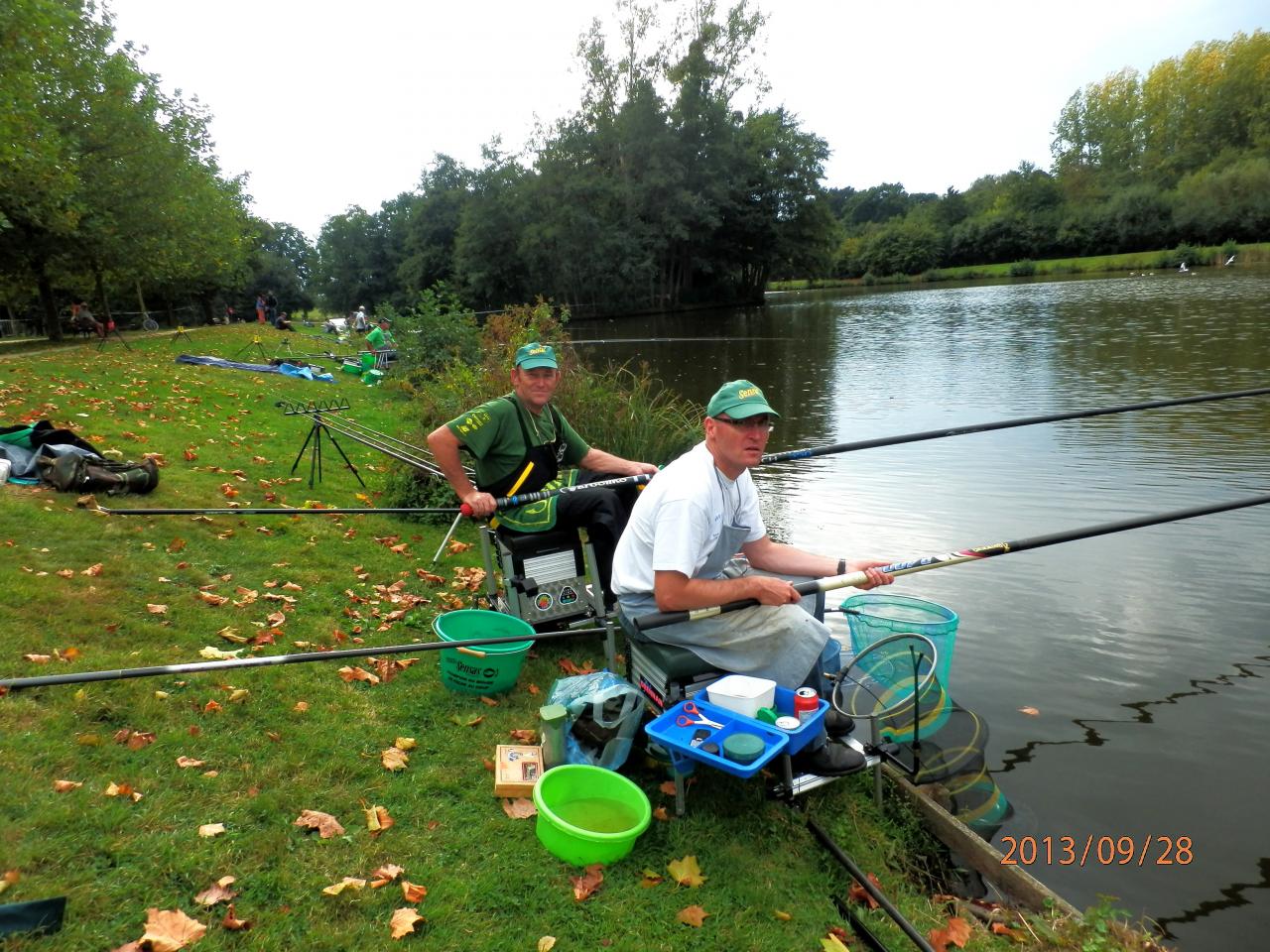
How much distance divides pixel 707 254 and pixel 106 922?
195ft

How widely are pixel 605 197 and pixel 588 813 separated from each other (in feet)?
171

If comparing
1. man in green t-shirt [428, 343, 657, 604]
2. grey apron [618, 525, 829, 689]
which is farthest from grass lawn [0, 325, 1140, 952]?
man in green t-shirt [428, 343, 657, 604]

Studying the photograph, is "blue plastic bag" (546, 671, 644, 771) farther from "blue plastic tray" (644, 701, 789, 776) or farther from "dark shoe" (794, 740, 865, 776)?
"dark shoe" (794, 740, 865, 776)

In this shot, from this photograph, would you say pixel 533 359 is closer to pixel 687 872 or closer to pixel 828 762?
pixel 828 762

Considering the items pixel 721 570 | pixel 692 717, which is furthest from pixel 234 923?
pixel 721 570

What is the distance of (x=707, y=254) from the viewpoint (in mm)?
58875

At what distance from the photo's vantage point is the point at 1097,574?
737cm

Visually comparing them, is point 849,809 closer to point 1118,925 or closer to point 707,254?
point 1118,925

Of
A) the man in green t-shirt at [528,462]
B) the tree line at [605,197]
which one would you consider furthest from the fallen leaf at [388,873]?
the tree line at [605,197]

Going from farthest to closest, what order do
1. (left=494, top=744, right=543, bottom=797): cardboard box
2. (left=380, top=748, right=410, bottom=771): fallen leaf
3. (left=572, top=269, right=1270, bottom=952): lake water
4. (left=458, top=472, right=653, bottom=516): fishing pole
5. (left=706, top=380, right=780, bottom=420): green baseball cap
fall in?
1. (left=458, top=472, right=653, bottom=516): fishing pole
2. (left=572, top=269, right=1270, bottom=952): lake water
3. (left=380, top=748, right=410, bottom=771): fallen leaf
4. (left=494, top=744, right=543, bottom=797): cardboard box
5. (left=706, top=380, right=780, bottom=420): green baseball cap

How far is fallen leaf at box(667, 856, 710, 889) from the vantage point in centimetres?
331

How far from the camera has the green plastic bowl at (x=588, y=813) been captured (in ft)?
10.7

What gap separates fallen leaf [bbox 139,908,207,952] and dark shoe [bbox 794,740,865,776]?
2.41 meters
